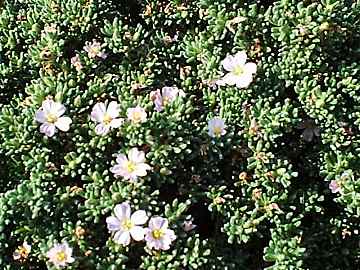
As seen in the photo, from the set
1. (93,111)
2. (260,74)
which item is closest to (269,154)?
(260,74)

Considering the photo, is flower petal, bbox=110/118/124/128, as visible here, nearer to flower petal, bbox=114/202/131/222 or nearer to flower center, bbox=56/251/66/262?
flower petal, bbox=114/202/131/222

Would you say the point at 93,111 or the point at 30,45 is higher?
the point at 30,45

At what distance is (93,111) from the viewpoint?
252cm

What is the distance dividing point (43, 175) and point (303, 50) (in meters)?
0.99

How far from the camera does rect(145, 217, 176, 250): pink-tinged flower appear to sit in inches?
91.4

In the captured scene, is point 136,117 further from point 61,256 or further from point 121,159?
point 61,256

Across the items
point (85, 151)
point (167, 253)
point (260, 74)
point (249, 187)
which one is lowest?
point (167, 253)

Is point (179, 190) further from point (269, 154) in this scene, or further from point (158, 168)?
point (269, 154)

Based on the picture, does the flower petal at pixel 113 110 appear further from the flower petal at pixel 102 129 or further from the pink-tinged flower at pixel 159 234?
the pink-tinged flower at pixel 159 234

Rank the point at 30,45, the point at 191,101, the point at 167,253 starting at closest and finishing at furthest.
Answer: the point at 167,253 < the point at 191,101 < the point at 30,45

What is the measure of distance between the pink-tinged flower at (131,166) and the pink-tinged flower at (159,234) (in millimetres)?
157

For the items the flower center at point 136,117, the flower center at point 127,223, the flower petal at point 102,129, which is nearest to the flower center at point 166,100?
the flower center at point 136,117

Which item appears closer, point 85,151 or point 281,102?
point 85,151

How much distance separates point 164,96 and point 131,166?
12.2 inches
